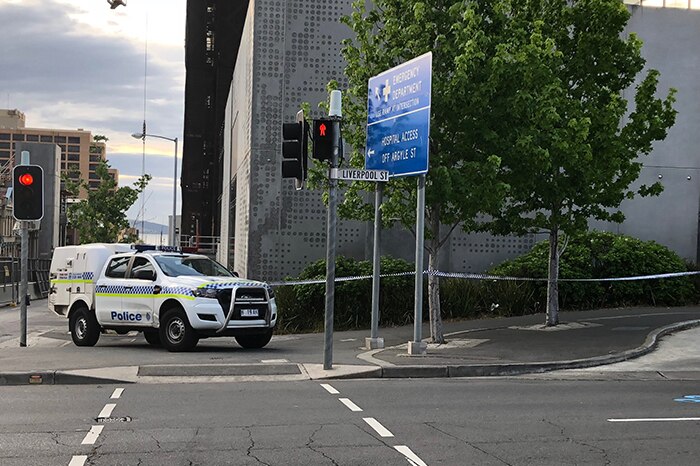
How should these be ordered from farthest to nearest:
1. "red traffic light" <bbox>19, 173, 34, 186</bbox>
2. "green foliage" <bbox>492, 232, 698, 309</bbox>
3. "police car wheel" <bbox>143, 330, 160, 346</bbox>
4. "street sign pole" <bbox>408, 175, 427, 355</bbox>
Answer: "green foliage" <bbox>492, 232, 698, 309</bbox>, "police car wheel" <bbox>143, 330, 160, 346</bbox>, "red traffic light" <bbox>19, 173, 34, 186</bbox>, "street sign pole" <bbox>408, 175, 427, 355</bbox>

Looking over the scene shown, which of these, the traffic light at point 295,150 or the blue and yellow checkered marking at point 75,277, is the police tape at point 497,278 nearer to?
the blue and yellow checkered marking at point 75,277

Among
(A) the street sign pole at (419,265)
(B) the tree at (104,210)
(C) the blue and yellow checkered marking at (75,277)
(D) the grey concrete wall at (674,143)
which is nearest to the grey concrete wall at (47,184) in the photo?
(B) the tree at (104,210)

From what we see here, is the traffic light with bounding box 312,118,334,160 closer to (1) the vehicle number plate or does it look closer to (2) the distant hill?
(1) the vehicle number plate

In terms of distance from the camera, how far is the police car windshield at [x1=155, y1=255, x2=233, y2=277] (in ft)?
55.9

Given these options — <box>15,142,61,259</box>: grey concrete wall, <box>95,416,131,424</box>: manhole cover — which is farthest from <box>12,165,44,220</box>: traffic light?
<box>15,142,61,259</box>: grey concrete wall

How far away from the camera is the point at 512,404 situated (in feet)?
33.9

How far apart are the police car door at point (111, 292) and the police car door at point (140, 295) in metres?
0.18

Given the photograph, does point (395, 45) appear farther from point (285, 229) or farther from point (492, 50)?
point (285, 229)

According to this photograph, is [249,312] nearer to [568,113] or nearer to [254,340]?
[254,340]

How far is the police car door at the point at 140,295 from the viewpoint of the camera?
55.0 feet

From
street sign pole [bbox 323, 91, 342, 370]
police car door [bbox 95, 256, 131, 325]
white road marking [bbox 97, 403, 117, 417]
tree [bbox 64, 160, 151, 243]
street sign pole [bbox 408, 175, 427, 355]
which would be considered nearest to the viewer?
white road marking [bbox 97, 403, 117, 417]

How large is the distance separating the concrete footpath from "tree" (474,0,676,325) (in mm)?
2217

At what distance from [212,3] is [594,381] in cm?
3921

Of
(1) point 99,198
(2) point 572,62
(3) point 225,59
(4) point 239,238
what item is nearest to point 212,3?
(3) point 225,59
